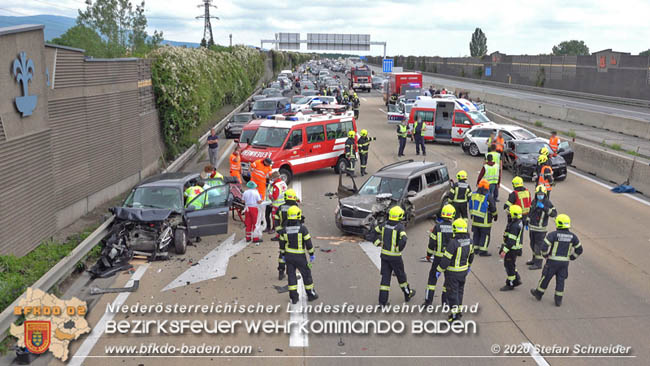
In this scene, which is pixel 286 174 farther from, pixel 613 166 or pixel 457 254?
pixel 613 166

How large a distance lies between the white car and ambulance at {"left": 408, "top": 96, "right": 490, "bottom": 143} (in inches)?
64.6

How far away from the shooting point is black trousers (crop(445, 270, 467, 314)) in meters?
8.66

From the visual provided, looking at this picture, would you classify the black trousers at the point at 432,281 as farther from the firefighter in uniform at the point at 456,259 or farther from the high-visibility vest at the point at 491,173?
the high-visibility vest at the point at 491,173

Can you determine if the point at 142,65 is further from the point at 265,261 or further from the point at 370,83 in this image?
the point at 370,83

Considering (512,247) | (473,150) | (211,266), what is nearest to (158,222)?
(211,266)

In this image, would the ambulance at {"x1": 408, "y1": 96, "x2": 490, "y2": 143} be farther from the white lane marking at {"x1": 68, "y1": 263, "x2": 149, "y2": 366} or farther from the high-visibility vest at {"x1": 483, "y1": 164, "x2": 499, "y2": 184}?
the white lane marking at {"x1": 68, "y1": 263, "x2": 149, "y2": 366}

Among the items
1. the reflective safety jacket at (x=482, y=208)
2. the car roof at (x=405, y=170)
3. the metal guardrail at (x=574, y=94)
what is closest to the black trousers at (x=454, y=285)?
the reflective safety jacket at (x=482, y=208)

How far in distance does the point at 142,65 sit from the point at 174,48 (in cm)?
396

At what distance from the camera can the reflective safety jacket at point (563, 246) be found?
9.23 meters

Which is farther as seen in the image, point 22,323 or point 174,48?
point 174,48

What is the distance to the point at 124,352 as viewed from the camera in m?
8.07

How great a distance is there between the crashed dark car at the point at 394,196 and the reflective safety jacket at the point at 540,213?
10.3 feet

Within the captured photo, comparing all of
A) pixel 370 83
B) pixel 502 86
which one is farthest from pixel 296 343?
pixel 502 86

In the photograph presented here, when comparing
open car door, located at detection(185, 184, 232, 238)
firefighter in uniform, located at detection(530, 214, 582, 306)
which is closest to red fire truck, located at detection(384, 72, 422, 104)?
open car door, located at detection(185, 184, 232, 238)
